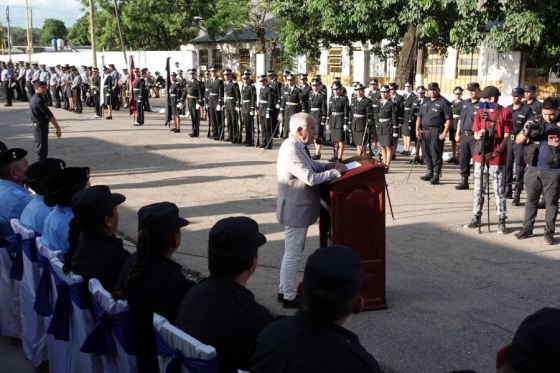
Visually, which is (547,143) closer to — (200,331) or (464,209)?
(464,209)

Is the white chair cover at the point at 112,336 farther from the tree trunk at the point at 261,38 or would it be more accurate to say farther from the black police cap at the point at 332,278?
the tree trunk at the point at 261,38

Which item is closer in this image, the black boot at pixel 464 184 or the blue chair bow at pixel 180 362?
the blue chair bow at pixel 180 362

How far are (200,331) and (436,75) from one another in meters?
23.0

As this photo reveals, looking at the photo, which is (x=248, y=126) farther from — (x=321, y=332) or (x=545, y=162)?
(x=321, y=332)

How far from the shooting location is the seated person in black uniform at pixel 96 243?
A: 3.92m

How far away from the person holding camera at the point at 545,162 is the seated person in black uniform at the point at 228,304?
20.0 ft

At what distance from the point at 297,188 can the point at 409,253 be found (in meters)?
2.63

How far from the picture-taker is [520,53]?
1828cm

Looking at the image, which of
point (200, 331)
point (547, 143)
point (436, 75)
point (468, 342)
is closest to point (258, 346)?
point (200, 331)

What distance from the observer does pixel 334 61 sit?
2884 centimetres

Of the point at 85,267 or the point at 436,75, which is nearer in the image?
the point at 85,267

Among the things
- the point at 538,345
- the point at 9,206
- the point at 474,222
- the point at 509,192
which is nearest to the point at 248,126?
the point at 509,192

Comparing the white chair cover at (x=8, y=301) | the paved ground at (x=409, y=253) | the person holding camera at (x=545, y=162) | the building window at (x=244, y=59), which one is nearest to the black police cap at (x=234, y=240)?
the paved ground at (x=409, y=253)

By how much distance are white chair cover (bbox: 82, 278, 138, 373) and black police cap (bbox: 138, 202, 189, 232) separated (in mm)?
458
